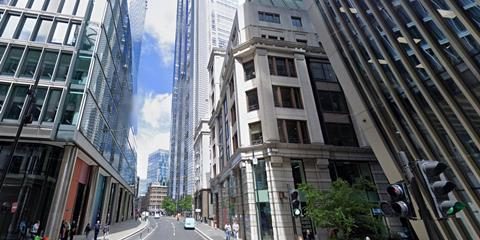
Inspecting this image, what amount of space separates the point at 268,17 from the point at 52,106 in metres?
24.4

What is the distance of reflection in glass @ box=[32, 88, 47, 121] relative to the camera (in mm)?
19734

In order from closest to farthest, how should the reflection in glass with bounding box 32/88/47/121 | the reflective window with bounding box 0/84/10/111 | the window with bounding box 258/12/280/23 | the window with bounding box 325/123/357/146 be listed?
the reflective window with bounding box 0/84/10/111 → the reflection in glass with bounding box 32/88/47/121 → the window with bounding box 325/123/357/146 → the window with bounding box 258/12/280/23

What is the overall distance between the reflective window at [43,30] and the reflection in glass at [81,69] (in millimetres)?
3474

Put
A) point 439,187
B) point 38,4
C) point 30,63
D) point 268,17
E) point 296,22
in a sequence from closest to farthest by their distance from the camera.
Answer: point 439,187 → point 30,63 → point 38,4 → point 268,17 → point 296,22

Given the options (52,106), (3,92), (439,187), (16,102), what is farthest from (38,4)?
(439,187)

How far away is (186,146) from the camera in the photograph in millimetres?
114750

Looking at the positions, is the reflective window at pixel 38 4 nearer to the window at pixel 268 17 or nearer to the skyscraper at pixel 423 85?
the window at pixel 268 17

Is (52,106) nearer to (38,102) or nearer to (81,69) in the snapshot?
(38,102)

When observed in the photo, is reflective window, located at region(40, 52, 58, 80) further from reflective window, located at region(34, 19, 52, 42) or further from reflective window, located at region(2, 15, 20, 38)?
reflective window, located at region(2, 15, 20, 38)

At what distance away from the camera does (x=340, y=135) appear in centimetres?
2498

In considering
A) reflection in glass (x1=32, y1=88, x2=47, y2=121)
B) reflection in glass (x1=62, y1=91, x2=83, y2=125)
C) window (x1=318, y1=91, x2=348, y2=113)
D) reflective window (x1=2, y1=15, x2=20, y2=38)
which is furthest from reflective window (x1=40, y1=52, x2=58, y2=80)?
window (x1=318, y1=91, x2=348, y2=113)

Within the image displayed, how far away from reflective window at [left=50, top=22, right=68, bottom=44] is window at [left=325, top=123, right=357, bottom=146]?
26768 millimetres

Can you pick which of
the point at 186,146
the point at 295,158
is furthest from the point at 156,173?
the point at 295,158

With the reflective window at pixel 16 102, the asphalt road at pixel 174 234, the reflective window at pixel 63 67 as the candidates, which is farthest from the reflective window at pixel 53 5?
the asphalt road at pixel 174 234
